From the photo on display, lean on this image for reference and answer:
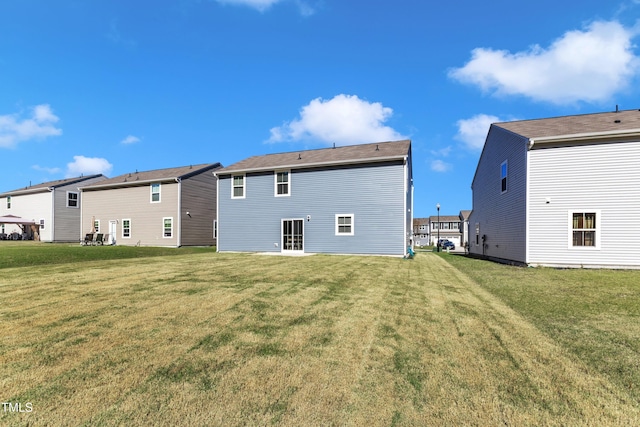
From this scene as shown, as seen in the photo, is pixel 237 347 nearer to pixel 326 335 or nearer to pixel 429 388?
pixel 326 335

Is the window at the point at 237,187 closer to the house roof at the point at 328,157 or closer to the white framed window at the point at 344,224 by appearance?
the house roof at the point at 328,157

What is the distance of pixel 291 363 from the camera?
297cm

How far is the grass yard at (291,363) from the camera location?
2.23m

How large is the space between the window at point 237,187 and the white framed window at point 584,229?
1579cm

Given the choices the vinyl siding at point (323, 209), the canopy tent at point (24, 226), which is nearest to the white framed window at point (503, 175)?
the vinyl siding at point (323, 209)

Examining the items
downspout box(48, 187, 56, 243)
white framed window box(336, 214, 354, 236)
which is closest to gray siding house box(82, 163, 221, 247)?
downspout box(48, 187, 56, 243)

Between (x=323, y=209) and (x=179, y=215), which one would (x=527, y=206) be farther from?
(x=179, y=215)

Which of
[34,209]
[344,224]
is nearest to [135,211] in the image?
[34,209]

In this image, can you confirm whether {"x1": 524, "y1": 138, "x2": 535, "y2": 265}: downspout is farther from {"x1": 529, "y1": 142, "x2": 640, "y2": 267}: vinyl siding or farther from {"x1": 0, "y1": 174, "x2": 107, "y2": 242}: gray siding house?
{"x1": 0, "y1": 174, "x2": 107, "y2": 242}: gray siding house

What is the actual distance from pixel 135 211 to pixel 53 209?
11.4 m

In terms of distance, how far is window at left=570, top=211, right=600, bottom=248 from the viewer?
10.9 m

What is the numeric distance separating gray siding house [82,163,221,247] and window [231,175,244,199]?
575cm

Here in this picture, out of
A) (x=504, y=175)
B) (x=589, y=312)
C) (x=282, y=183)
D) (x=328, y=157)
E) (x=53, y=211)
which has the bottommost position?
(x=589, y=312)

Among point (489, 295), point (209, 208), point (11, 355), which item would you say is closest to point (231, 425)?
point (11, 355)
